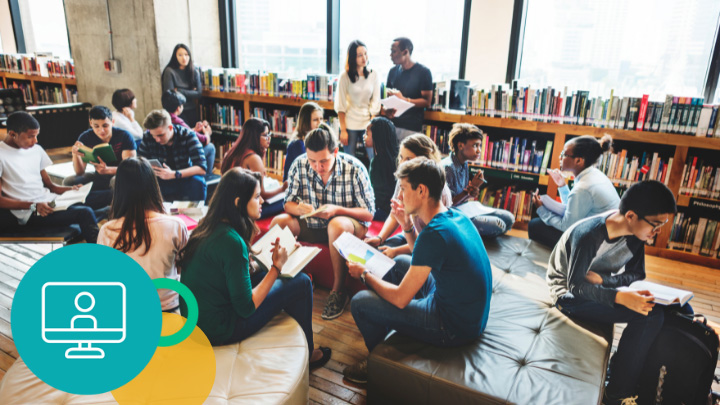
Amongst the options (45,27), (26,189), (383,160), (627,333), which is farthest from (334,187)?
(45,27)

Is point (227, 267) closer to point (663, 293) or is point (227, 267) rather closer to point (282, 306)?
point (282, 306)

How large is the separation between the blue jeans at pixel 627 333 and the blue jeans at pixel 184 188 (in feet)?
9.80

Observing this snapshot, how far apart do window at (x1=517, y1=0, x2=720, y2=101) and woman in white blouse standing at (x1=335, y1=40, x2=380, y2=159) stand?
147 cm

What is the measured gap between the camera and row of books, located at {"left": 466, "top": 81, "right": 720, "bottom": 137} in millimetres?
3574

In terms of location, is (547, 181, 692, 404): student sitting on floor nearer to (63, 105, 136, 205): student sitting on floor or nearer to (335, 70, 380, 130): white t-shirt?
(335, 70, 380, 130): white t-shirt

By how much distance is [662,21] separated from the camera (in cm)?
412

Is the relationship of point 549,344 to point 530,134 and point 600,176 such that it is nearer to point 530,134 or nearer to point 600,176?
point 600,176

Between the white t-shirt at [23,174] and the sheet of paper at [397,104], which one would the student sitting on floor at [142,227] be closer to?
the white t-shirt at [23,174]

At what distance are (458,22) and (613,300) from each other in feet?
12.0

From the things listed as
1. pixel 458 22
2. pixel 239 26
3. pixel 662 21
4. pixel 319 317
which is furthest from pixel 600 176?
pixel 239 26

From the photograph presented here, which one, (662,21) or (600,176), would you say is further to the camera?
(662,21)

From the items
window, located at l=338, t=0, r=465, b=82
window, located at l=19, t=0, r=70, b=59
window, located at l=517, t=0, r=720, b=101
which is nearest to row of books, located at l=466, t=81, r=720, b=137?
window, located at l=517, t=0, r=720, b=101

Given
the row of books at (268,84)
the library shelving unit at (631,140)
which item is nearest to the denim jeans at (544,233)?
the library shelving unit at (631,140)

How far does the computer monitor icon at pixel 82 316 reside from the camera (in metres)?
1.67
